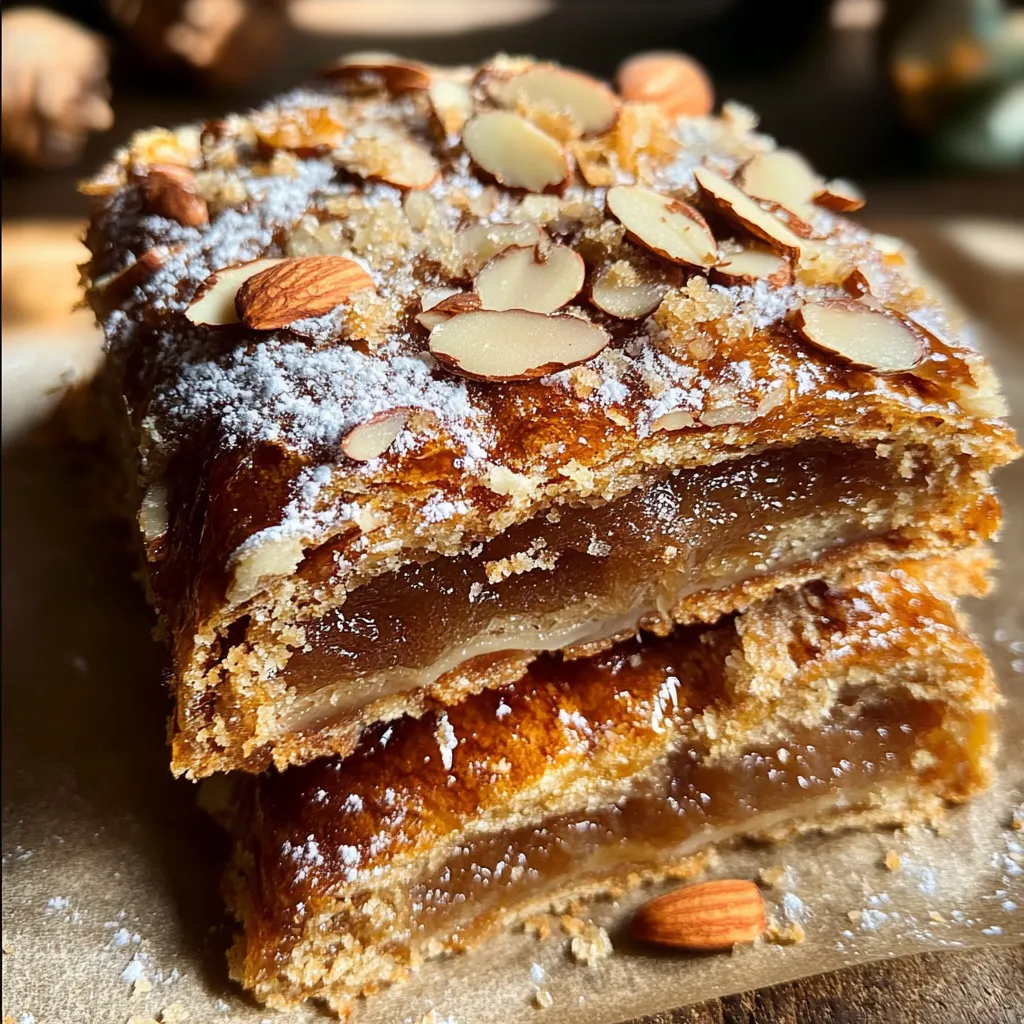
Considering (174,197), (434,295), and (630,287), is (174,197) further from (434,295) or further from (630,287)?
(630,287)

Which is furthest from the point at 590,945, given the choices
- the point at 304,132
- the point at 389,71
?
the point at 389,71

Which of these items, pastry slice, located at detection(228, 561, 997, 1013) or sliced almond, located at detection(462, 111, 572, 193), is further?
sliced almond, located at detection(462, 111, 572, 193)

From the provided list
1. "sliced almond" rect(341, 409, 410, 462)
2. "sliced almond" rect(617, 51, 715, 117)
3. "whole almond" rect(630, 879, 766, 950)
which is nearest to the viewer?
"sliced almond" rect(341, 409, 410, 462)

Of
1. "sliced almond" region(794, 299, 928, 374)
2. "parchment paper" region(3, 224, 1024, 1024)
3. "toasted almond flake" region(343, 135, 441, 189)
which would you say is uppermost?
"sliced almond" region(794, 299, 928, 374)

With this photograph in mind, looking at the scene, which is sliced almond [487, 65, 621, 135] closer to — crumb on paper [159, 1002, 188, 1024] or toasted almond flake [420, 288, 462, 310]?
toasted almond flake [420, 288, 462, 310]

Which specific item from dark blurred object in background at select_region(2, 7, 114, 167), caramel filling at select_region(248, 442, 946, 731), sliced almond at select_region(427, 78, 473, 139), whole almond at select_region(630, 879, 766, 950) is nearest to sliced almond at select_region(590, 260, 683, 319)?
caramel filling at select_region(248, 442, 946, 731)

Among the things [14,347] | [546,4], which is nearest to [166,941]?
[14,347]
